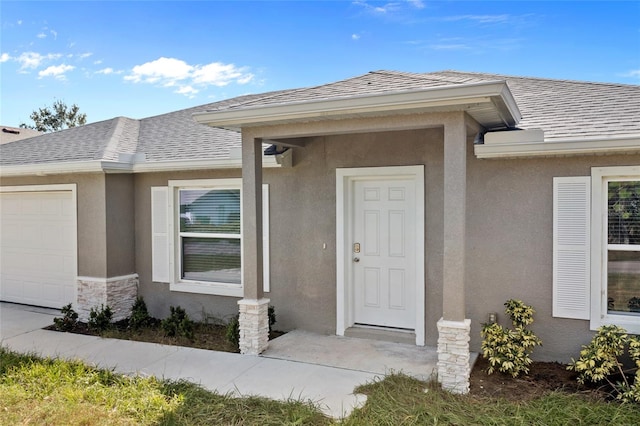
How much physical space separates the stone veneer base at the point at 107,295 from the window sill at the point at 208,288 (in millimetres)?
900

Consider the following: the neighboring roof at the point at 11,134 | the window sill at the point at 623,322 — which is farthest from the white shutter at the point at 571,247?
the neighboring roof at the point at 11,134

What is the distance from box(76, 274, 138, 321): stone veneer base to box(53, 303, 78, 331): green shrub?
346 millimetres

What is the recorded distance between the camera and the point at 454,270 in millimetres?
5047

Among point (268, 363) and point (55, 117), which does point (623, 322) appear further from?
point (55, 117)

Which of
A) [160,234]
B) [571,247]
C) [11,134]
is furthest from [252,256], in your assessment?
[11,134]

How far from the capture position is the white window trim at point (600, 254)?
5.63 m

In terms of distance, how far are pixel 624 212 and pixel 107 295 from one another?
8.37m

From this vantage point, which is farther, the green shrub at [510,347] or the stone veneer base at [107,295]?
the stone veneer base at [107,295]

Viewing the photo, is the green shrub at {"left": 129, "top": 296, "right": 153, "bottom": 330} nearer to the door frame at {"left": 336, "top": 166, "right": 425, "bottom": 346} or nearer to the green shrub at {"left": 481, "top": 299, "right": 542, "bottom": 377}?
the door frame at {"left": 336, "top": 166, "right": 425, "bottom": 346}

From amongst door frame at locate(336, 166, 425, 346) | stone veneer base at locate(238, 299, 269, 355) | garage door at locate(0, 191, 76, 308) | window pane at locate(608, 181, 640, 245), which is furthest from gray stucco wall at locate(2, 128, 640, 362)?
stone veneer base at locate(238, 299, 269, 355)

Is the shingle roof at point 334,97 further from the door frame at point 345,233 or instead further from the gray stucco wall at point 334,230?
the door frame at point 345,233

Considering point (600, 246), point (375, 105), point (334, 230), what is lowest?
point (600, 246)

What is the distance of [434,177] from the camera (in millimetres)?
6535

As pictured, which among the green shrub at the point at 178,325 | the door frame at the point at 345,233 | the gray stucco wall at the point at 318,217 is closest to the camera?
the gray stucco wall at the point at 318,217
